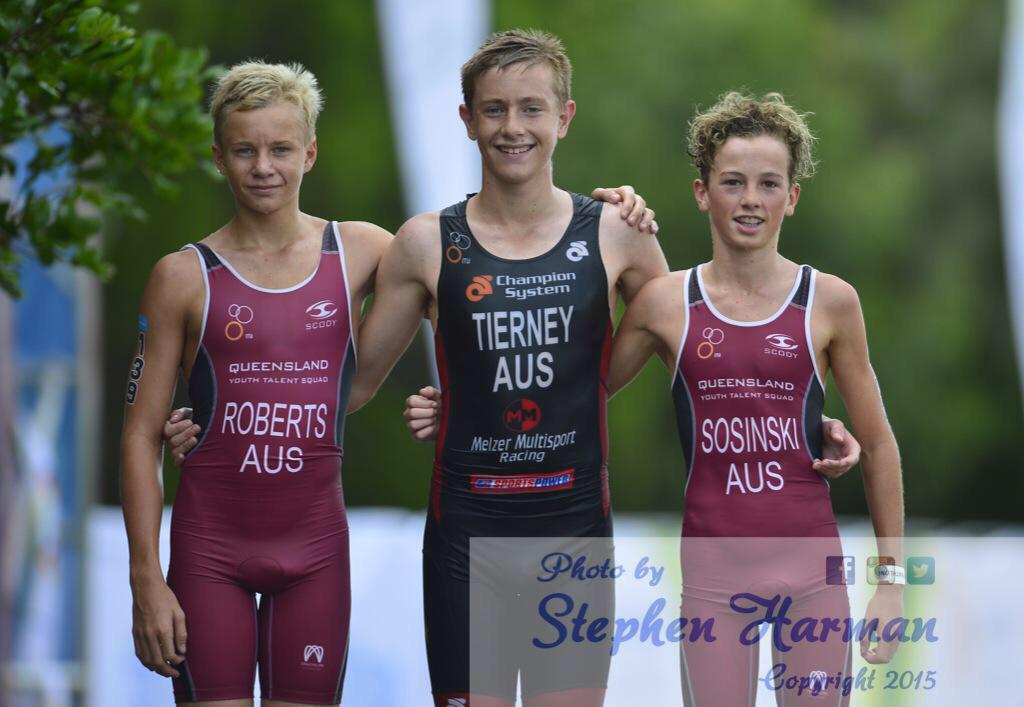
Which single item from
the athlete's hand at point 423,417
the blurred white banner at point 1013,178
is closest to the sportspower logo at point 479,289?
the athlete's hand at point 423,417

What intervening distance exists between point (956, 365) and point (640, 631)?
22.1ft

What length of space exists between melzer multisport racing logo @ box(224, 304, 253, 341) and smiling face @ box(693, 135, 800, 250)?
4.46 feet

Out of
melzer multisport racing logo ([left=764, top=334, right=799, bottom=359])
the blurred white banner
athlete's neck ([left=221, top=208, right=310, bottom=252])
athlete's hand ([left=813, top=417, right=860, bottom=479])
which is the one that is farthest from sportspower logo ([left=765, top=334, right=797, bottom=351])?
the blurred white banner

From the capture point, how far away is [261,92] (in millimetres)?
3803

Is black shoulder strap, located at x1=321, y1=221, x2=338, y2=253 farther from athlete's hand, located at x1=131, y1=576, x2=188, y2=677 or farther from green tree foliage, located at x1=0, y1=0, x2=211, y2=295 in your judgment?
athlete's hand, located at x1=131, y1=576, x2=188, y2=677

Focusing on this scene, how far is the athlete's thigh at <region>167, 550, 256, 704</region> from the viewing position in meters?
3.71

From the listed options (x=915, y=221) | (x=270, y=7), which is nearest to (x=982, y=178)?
(x=915, y=221)

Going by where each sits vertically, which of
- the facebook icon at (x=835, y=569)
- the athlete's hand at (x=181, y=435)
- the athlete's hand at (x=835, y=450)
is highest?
the athlete's hand at (x=181, y=435)

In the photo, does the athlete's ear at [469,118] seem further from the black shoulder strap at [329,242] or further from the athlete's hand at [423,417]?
the athlete's hand at [423,417]

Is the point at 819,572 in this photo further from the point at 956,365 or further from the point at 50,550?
the point at 956,365

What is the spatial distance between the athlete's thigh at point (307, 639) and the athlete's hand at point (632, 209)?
4.12ft

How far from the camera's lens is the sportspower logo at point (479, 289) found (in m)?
3.76

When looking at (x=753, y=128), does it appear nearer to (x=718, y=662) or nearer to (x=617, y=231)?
(x=617, y=231)

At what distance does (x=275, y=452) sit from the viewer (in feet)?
12.5
